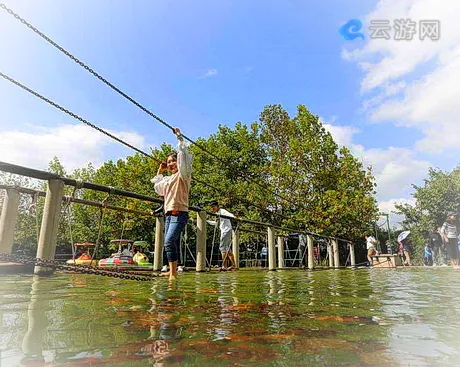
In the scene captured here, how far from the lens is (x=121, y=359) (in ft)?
3.26

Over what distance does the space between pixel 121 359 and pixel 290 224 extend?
22507mm

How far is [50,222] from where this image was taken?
3893mm

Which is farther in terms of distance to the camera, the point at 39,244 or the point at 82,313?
the point at 39,244

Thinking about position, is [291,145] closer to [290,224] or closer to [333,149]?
[333,149]

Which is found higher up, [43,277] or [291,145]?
[291,145]

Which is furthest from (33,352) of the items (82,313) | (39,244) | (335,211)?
(335,211)

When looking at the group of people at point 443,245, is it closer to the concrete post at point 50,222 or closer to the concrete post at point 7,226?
the concrete post at point 50,222

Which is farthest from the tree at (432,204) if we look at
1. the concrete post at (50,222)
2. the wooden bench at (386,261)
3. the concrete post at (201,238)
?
the concrete post at (50,222)

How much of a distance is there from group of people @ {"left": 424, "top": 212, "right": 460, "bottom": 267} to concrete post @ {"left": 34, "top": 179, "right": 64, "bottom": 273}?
11.8m

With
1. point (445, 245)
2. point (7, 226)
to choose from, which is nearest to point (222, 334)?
point (7, 226)

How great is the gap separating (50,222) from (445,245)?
16.9m

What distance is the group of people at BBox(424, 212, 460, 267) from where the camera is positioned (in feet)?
40.5

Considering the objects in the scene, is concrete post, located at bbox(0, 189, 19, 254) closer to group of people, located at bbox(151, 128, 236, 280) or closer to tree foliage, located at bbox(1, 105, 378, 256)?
group of people, located at bbox(151, 128, 236, 280)

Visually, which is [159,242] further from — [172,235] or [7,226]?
[7,226]
